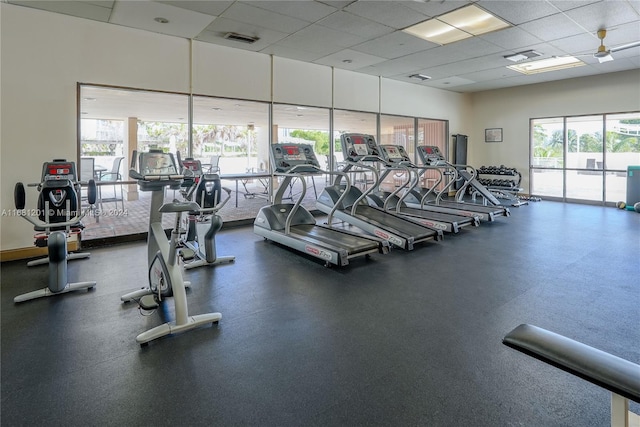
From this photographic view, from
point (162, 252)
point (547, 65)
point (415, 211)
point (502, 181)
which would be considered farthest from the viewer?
point (502, 181)

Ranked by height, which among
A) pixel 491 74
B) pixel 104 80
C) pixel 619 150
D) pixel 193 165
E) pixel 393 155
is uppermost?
pixel 491 74

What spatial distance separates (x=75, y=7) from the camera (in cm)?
466

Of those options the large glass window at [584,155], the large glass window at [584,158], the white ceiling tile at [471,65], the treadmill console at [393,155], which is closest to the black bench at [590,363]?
the treadmill console at [393,155]

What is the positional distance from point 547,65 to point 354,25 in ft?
17.9

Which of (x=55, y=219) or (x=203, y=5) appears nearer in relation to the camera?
(x=55, y=219)

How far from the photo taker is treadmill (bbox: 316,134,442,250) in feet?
17.6

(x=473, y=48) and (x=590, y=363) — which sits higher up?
(x=473, y=48)

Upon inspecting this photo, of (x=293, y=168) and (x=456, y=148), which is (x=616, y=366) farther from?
(x=456, y=148)

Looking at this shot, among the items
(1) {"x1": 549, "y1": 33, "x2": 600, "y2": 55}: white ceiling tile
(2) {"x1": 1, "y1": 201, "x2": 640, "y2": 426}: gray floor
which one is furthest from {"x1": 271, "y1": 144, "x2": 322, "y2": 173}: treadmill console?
(1) {"x1": 549, "y1": 33, "x2": 600, "y2": 55}: white ceiling tile

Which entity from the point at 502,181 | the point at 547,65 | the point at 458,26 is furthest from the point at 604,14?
the point at 502,181

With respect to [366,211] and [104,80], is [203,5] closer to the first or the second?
[104,80]

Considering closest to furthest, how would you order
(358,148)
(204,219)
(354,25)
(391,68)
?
1. (204,219)
2. (354,25)
3. (358,148)
4. (391,68)

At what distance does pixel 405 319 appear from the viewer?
3008 mm

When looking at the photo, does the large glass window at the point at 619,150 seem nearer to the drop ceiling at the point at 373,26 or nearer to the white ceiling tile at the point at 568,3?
the drop ceiling at the point at 373,26
